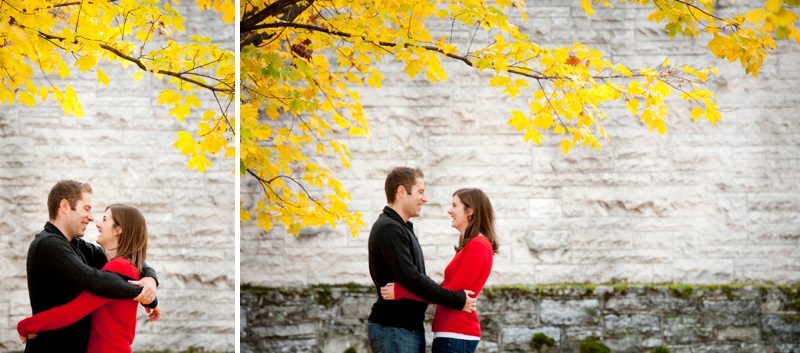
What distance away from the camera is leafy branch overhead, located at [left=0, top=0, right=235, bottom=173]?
1904 millimetres

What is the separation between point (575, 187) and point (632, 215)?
0.33 m

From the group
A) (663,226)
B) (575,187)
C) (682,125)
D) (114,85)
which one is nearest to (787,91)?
(682,125)

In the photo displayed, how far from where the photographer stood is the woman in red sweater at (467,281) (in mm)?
2244

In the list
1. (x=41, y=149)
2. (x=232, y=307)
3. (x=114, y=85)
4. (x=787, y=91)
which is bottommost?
(x=232, y=307)

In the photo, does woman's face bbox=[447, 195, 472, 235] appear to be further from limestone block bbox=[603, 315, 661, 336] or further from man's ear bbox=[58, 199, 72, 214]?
limestone block bbox=[603, 315, 661, 336]

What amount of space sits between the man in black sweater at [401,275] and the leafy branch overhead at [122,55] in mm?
577

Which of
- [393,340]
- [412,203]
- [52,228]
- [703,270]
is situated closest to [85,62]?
[52,228]

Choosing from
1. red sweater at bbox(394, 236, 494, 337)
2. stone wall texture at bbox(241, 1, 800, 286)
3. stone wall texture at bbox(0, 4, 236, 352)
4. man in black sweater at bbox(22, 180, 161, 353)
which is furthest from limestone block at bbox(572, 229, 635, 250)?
man in black sweater at bbox(22, 180, 161, 353)

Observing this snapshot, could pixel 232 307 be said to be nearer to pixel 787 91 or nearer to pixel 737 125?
pixel 737 125

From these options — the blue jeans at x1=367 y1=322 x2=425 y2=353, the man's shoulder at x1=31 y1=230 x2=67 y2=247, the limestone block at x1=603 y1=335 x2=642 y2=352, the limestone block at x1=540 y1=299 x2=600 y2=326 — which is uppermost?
the man's shoulder at x1=31 y1=230 x2=67 y2=247

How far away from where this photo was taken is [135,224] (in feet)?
6.66

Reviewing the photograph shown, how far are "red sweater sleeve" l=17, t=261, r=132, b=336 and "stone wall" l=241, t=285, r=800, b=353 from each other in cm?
184

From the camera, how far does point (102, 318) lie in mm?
1877

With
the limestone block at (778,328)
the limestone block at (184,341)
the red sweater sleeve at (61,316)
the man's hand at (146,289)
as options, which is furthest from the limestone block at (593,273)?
the red sweater sleeve at (61,316)
